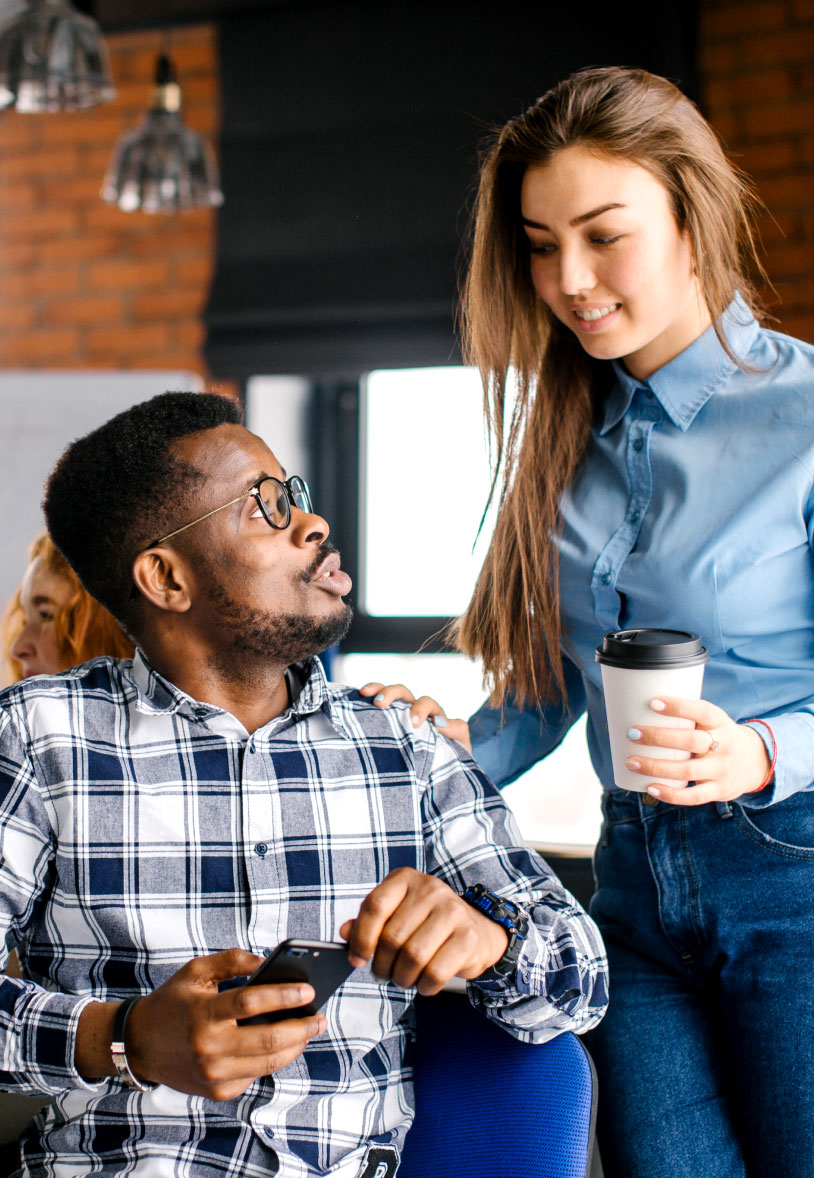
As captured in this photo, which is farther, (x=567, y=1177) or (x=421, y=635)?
(x=421, y=635)

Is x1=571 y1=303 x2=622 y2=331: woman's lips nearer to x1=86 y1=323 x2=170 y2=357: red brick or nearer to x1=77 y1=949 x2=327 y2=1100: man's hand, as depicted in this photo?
x1=77 y1=949 x2=327 y2=1100: man's hand

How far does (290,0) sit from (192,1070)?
4.21 m

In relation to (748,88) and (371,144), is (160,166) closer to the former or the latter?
(371,144)

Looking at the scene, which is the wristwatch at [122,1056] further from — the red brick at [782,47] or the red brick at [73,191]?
the red brick at [73,191]

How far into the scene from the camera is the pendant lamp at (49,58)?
304 cm

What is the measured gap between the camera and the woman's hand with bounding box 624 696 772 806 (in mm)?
1059

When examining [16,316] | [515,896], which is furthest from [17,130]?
[515,896]

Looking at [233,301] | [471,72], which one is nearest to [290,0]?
[471,72]

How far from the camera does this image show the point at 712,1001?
131 cm

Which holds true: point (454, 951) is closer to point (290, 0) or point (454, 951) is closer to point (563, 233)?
point (563, 233)

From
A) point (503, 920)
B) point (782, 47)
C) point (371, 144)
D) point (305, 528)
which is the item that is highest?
point (782, 47)

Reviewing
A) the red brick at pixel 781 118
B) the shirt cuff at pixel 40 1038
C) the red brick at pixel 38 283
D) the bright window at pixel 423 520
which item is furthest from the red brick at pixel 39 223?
the shirt cuff at pixel 40 1038

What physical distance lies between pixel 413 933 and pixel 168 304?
4013 mm

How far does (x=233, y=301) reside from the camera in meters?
4.35
